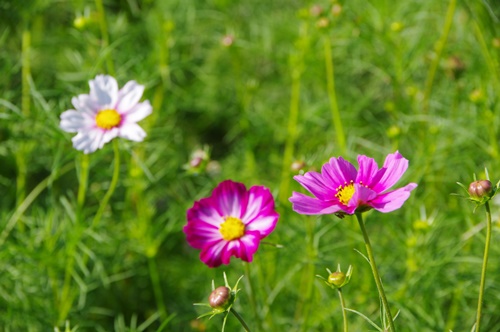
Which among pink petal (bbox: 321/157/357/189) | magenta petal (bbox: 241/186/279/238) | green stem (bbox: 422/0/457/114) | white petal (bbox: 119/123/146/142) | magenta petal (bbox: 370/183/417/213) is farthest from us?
green stem (bbox: 422/0/457/114)

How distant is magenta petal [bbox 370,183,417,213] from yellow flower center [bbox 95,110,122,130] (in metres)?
0.51

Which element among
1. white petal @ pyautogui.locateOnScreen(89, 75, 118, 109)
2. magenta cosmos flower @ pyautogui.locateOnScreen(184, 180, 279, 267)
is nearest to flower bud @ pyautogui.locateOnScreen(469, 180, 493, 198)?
magenta cosmos flower @ pyautogui.locateOnScreen(184, 180, 279, 267)

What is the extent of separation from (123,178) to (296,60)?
523 millimetres

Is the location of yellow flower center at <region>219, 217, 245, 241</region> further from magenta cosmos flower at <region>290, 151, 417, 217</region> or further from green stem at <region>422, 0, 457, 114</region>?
green stem at <region>422, 0, 457, 114</region>

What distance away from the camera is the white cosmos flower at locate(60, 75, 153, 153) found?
40.9 inches

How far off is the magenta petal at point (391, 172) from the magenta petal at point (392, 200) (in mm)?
18

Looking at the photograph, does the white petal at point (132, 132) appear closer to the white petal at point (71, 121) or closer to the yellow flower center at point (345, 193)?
the white petal at point (71, 121)

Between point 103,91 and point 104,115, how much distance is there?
68 mm

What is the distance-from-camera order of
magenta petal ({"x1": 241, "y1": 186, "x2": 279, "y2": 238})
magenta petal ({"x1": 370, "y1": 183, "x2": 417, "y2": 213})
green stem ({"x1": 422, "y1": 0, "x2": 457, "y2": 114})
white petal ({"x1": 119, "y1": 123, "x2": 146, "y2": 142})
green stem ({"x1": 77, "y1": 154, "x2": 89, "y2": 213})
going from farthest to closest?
1. green stem ({"x1": 422, "y1": 0, "x2": 457, "y2": 114})
2. green stem ({"x1": 77, "y1": 154, "x2": 89, "y2": 213})
3. white petal ({"x1": 119, "y1": 123, "x2": 146, "y2": 142})
4. magenta petal ({"x1": 241, "y1": 186, "x2": 279, "y2": 238})
5. magenta petal ({"x1": 370, "y1": 183, "x2": 417, "y2": 213})

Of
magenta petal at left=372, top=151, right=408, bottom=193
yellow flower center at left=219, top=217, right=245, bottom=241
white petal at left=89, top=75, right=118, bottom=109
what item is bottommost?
yellow flower center at left=219, top=217, right=245, bottom=241

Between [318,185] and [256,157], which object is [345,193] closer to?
[318,185]

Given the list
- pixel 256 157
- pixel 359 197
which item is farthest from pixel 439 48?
pixel 359 197

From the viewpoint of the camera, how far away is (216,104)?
2051mm

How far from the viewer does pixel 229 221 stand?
94cm
